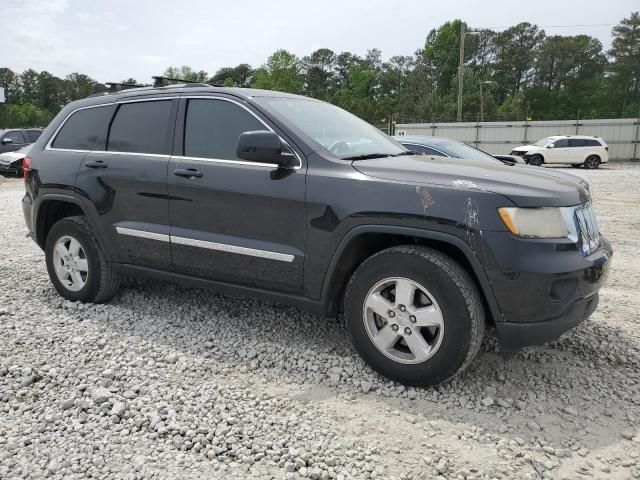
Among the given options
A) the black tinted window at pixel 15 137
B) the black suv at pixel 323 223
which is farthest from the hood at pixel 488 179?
the black tinted window at pixel 15 137

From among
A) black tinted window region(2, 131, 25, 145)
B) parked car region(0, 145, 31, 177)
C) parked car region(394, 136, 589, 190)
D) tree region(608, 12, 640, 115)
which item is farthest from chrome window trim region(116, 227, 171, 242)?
tree region(608, 12, 640, 115)

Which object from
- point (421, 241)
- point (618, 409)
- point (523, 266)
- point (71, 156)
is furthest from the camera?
point (71, 156)

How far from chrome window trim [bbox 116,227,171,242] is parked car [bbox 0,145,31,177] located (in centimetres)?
1580

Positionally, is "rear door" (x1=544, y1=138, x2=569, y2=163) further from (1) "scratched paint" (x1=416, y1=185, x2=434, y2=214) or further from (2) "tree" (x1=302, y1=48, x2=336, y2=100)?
(2) "tree" (x1=302, y1=48, x2=336, y2=100)

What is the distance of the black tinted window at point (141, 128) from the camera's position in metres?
4.07

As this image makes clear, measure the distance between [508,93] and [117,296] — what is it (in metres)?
98.0

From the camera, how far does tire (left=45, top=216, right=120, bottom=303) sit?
173 inches

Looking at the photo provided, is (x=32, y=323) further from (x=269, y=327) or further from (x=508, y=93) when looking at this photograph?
Answer: (x=508, y=93)

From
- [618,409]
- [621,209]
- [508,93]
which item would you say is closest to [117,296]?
[618,409]

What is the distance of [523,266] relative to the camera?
277 cm

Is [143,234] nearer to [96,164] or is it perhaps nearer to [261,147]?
[96,164]

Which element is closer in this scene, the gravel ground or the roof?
the gravel ground

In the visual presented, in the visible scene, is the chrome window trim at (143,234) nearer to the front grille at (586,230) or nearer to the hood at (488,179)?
the hood at (488,179)

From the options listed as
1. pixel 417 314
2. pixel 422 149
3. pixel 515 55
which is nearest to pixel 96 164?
pixel 417 314
